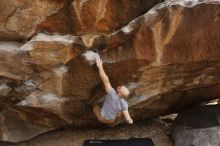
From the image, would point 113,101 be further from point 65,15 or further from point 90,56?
point 65,15

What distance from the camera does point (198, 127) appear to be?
8758 mm

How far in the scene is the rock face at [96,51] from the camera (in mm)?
6754

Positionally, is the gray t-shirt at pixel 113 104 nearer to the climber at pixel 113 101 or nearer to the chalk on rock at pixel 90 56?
the climber at pixel 113 101

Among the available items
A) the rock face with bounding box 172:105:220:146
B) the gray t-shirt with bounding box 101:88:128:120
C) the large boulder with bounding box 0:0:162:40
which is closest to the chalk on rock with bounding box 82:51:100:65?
the large boulder with bounding box 0:0:162:40

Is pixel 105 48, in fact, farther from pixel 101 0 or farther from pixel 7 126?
pixel 7 126

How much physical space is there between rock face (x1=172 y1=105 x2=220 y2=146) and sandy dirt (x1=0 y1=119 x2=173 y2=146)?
15.8 inches

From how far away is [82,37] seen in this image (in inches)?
279

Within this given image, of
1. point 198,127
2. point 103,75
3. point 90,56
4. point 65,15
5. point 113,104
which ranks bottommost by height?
point 198,127

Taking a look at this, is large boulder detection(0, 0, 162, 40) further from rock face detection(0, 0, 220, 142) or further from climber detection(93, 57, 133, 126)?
climber detection(93, 57, 133, 126)

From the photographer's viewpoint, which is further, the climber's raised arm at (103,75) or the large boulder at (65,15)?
the climber's raised arm at (103,75)

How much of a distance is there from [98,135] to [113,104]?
2.27m

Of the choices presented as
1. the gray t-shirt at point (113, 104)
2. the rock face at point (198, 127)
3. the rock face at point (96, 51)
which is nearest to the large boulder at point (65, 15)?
the rock face at point (96, 51)

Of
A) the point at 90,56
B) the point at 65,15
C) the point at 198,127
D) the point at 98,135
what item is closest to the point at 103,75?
the point at 90,56

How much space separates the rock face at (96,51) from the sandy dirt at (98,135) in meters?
0.83
